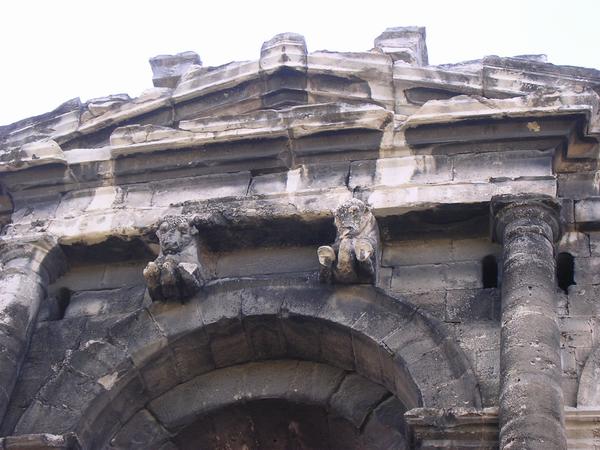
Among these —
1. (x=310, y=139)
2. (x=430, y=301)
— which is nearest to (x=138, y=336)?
(x=310, y=139)

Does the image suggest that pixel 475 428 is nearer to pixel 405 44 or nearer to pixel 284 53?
pixel 284 53

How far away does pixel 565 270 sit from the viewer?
1181cm

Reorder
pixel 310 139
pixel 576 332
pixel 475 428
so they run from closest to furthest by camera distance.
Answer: pixel 475 428 → pixel 576 332 → pixel 310 139

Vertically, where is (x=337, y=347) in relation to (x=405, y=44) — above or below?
below

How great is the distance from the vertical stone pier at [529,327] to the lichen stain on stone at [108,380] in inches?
147

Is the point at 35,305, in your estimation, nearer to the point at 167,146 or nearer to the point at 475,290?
the point at 167,146

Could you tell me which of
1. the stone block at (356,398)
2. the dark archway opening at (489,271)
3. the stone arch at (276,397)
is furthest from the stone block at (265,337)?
the dark archway opening at (489,271)

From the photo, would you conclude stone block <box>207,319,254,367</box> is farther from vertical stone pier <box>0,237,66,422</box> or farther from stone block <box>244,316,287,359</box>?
vertical stone pier <box>0,237,66,422</box>

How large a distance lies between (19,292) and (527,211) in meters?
5.10

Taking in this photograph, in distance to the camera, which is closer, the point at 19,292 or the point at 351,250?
the point at 351,250

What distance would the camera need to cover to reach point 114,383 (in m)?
11.9

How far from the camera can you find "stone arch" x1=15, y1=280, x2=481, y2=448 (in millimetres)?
11477

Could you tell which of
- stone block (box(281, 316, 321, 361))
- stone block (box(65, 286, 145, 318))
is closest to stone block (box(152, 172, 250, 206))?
stone block (box(65, 286, 145, 318))

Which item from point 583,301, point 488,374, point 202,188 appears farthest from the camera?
point 202,188
